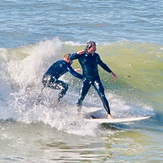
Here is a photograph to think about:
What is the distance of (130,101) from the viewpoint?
16.0 meters

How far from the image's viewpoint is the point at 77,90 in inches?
631

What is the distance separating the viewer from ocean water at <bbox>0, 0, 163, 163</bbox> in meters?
11.0

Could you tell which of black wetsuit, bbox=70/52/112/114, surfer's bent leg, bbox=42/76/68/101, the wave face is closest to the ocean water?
the wave face

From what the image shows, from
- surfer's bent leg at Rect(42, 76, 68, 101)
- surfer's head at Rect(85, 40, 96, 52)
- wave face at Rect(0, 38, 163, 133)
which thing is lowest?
wave face at Rect(0, 38, 163, 133)

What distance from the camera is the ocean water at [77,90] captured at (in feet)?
36.1

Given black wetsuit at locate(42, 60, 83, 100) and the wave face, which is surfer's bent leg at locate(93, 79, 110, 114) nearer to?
black wetsuit at locate(42, 60, 83, 100)

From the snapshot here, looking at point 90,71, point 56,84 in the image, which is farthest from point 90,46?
point 56,84

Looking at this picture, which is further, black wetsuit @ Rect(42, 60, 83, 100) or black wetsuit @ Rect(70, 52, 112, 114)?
black wetsuit @ Rect(42, 60, 83, 100)

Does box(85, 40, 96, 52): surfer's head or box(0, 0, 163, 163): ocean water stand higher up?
box(85, 40, 96, 52): surfer's head

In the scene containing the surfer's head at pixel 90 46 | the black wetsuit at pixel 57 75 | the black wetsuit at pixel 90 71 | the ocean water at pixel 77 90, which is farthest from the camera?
the black wetsuit at pixel 57 75

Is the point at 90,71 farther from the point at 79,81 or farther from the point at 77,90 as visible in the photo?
the point at 79,81

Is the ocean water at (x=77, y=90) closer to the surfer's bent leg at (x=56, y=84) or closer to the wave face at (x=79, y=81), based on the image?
the wave face at (x=79, y=81)

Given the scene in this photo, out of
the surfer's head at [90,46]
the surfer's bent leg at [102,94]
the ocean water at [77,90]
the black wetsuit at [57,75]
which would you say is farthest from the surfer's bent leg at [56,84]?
the surfer's head at [90,46]

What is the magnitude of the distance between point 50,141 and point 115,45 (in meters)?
12.0
